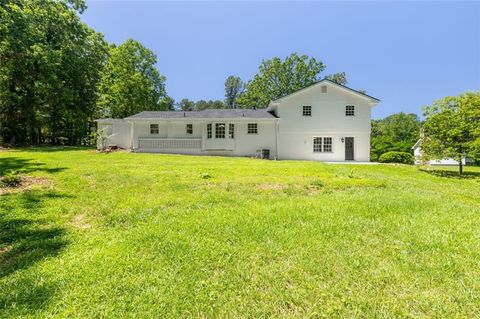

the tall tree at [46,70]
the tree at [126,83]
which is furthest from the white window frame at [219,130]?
the tree at [126,83]

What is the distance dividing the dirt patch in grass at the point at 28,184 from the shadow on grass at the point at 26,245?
1.50ft

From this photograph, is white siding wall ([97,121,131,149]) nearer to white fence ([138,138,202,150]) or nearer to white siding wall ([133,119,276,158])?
white siding wall ([133,119,276,158])

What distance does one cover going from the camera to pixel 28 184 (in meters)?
7.30

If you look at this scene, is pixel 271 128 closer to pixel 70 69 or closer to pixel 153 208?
pixel 153 208

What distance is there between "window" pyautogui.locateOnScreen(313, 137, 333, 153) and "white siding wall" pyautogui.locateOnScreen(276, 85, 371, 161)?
0.80 feet

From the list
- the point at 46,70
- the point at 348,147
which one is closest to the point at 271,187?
the point at 348,147

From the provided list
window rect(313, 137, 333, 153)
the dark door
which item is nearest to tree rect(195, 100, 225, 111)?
window rect(313, 137, 333, 153)

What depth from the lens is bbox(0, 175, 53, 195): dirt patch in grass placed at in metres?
6.70

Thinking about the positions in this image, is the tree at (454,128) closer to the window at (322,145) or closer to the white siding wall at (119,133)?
the window at (322,145)

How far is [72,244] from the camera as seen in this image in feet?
13.4

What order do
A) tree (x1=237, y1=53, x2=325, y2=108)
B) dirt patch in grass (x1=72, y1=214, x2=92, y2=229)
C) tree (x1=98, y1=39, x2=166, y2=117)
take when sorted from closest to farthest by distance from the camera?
dirt patch in grass (x1=72, y1=214, x2=92, y2=229), tree (x1=98, y1=39, x2=166, y2=117), tree (x1=237, y1=53, x2=325, y2=108)

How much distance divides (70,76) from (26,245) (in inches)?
1122

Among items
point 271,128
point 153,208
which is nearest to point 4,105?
point 271,128

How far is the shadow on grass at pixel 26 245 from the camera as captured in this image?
281cm
